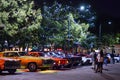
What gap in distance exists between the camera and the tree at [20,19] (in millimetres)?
36031

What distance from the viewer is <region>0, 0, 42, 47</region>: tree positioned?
3603 centimetres

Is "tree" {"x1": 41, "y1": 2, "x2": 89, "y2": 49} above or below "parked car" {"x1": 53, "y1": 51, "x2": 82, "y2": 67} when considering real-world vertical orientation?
above

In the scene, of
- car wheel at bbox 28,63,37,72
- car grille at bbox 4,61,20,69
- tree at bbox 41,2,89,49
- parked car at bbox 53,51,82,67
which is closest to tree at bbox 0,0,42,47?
parked car at bbox 53,51,82,67

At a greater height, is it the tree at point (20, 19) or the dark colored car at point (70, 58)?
the tree at point (20, 19)

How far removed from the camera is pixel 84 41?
61875mm

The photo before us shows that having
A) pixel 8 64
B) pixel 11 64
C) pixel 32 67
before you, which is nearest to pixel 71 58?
pixel 32 67

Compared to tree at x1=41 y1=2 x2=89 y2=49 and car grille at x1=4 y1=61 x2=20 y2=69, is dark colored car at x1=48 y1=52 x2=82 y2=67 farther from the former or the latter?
tree at x1=41 y1=2 x2=89 y2=49

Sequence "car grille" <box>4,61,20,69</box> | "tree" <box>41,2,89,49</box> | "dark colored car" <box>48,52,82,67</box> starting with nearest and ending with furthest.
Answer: "car grille" <box>4,61,20,69</box> → "dark colored car" <box>48,52,82,67</box> → "tree" <box>41,2,89,49</box>

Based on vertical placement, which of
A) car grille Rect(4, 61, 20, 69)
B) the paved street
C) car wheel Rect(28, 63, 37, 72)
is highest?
car grille Rect(4, 61, 20, 69)

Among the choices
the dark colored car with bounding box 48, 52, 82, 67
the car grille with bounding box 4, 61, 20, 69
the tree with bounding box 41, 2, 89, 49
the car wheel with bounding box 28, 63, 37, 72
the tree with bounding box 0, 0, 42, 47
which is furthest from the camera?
the tree with bounding box 41, 2, 89, 49

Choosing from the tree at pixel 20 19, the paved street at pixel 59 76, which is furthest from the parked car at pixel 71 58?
the paved street at pixel 59 76

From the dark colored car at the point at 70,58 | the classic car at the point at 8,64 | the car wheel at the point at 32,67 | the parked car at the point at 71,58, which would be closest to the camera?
the classic car at the point at 8,64

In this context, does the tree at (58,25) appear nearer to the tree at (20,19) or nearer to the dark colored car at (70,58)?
the tree at (20,19)

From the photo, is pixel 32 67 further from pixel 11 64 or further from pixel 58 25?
pixel 58 25
